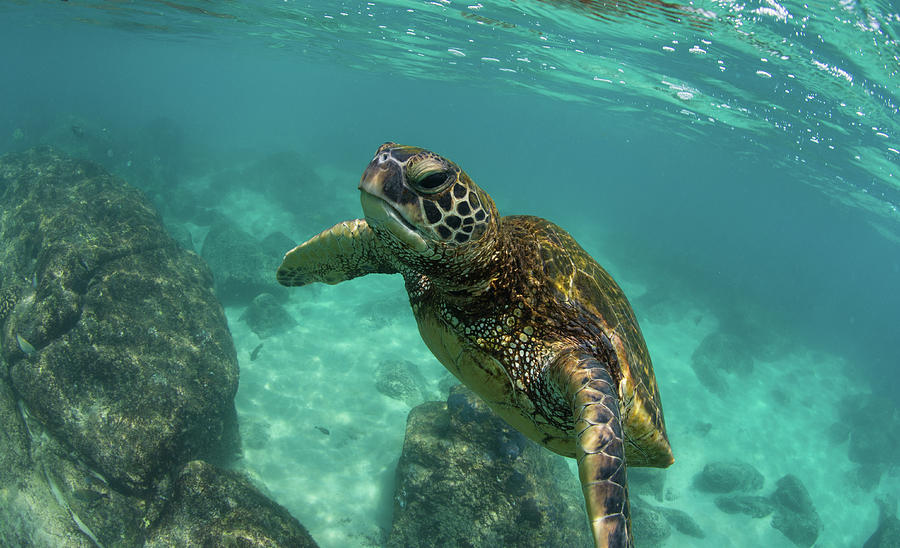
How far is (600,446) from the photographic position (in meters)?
1.91

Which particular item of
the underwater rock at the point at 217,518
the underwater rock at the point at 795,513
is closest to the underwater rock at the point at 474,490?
the underwater rock at the point at 217,518

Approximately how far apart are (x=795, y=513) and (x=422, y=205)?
13.6 metres

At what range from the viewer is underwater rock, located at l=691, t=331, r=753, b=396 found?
47.9 feet

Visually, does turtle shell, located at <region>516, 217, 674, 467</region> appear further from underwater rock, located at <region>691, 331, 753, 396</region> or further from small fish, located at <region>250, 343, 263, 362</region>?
underwater rock, located at <region>691, 331, 753, 396</region>

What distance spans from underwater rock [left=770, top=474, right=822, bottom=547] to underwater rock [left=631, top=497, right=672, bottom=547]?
3901mm

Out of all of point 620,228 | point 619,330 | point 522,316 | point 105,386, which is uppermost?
point 522,316

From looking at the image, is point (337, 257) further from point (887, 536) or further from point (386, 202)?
point (887, 536)

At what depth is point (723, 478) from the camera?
403 inches

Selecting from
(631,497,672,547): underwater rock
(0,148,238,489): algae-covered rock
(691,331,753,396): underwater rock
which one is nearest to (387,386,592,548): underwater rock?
(0,148,238,489): algae-covered rock

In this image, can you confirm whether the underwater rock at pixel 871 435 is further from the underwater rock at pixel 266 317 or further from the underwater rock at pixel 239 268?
the underwater rock at pixel 239 268

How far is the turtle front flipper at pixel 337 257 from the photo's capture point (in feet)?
10.9

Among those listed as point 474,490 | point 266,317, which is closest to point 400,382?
point 266,317

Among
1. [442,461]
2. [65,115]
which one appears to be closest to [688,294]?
[442,461]

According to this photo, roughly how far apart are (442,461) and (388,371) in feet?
14.9
